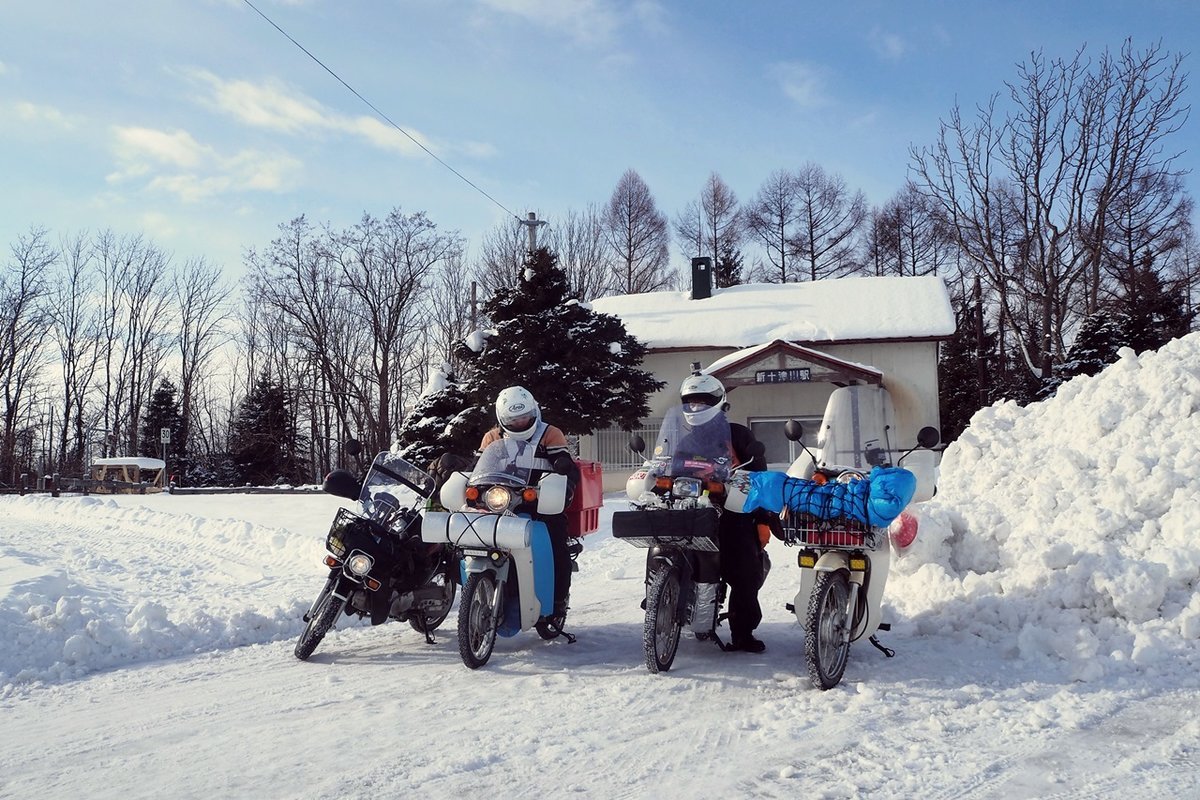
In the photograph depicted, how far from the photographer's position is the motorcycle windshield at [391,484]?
6594 mm

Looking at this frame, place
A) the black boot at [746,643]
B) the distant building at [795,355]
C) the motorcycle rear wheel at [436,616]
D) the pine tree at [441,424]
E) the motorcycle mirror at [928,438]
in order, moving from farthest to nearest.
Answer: the distant building at [795,355] < the pine tree at [441,424] < the motorcycle rear wheel at [436,616] < the black boot at [746,643] < the motorcycle mirror at [928,438]

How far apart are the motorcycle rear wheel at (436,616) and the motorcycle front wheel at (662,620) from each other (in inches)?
69.5

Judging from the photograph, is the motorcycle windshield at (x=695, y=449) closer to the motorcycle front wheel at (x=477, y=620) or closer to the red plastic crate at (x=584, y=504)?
the red plastic crate at (x=584, y=504)

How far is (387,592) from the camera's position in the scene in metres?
6.32

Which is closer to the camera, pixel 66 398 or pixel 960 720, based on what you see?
pixel 960 720

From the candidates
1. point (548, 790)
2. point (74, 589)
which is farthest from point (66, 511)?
point (548, 790)

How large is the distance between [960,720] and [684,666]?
179cm

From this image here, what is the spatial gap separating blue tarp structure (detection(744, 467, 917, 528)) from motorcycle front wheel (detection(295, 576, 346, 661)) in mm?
2817

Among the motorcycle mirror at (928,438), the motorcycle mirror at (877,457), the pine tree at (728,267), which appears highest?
the pine tree at (728,267)

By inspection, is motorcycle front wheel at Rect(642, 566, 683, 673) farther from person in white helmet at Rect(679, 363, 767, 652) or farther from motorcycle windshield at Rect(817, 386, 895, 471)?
motorcycle windshield at Rect(817, 386, 895, 471)

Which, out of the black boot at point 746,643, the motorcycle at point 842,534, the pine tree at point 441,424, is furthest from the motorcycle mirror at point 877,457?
the pine tree at point 441,424

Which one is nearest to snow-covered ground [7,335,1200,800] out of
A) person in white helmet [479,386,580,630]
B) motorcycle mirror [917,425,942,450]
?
person in white helmet [479,386,580,630]

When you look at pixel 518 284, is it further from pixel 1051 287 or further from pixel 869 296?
pixel 1051 287

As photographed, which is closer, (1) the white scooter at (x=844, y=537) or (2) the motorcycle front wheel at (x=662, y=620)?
(1) the white scooter at (x=844, y=537)
